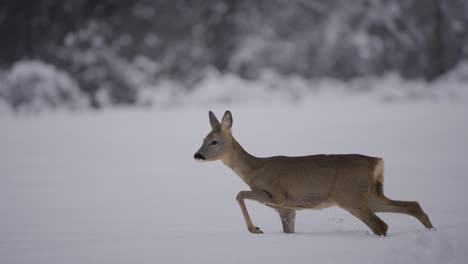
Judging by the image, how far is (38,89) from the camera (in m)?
22.2

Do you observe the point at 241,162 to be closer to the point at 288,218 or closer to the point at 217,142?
the point at 217,142

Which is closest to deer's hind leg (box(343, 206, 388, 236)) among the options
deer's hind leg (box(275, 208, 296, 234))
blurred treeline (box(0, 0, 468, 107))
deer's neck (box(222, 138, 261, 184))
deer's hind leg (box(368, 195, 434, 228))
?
deer's hind leg (box(368, 195, 434, 228))

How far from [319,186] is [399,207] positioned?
65cm

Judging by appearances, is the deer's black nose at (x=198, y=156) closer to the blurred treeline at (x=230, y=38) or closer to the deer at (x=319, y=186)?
the deer at (x=319, y=186)

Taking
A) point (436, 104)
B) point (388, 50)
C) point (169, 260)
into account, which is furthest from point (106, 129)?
point (169, 260)

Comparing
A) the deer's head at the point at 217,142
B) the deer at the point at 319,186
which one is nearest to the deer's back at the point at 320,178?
the deer at the point at 319,186

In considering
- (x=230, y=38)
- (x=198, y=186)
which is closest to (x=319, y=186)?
(x=198, y=186)

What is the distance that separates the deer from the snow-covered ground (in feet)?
0.78

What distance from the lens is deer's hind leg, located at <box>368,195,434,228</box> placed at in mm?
5105

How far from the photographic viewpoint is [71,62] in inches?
953

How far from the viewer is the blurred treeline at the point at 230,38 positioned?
2417cm

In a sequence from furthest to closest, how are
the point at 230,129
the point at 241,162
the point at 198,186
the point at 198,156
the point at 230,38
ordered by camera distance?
the point at 230,38
the point at 198,186
the point at 230,129
the point at 241,162
the point at 198,156

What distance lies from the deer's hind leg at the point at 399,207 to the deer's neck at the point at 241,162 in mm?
1055

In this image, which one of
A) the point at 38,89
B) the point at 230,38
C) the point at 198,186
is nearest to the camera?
the point at 198,186
